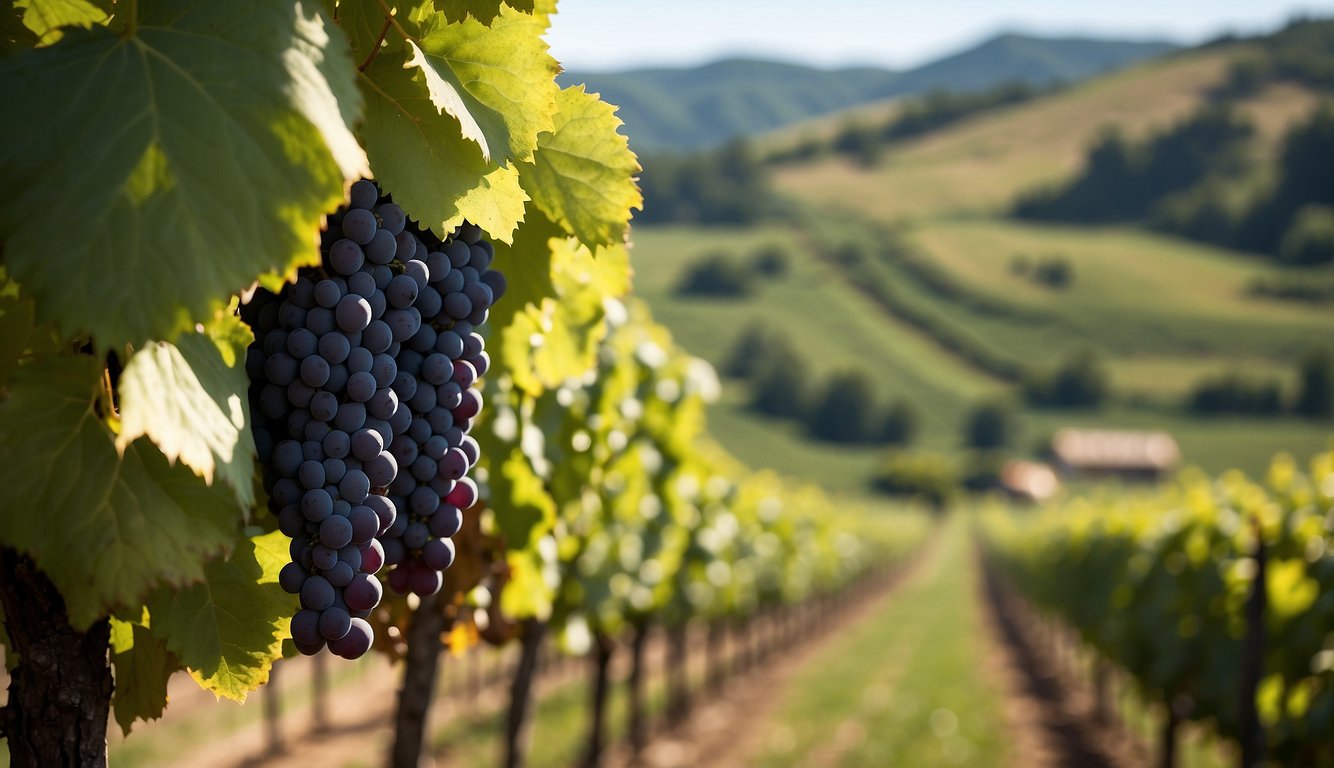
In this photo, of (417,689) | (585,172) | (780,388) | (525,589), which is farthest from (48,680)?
(780,388)

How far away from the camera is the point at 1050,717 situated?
65.6ft

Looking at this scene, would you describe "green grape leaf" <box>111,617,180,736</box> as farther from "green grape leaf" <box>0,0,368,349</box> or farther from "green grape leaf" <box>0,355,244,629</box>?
"green grape leaf" <box>0,0,368,349</box>

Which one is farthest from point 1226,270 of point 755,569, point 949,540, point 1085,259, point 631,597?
point 631,597

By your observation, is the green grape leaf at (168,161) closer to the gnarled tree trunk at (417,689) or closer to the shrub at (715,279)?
the gnarled tree trunk at (417,689)

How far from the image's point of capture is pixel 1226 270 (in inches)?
5595

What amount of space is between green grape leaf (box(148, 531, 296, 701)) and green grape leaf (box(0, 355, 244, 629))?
335mm

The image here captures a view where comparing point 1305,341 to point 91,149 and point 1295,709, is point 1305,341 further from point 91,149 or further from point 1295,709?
point 91,149

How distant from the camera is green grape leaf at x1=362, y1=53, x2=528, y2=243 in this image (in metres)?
1.82

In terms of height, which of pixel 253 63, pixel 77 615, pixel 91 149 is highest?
pixel 253 63

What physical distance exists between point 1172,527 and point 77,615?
13230 mm

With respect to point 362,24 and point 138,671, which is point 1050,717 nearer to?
point 138,671

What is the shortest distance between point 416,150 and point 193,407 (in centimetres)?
58


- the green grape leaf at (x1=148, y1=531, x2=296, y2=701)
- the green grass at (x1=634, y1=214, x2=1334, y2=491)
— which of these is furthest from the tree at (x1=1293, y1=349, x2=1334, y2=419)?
the green grape leaf at (x1=148, y1=531, x2=296, y2=701)

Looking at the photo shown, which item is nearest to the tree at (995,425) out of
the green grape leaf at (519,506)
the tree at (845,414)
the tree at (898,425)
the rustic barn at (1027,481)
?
the rustic barn at (1027,481)
